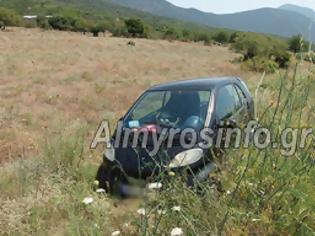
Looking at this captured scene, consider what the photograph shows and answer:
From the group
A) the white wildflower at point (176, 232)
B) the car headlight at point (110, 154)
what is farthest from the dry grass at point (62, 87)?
the white wildflower at point (176, 232)

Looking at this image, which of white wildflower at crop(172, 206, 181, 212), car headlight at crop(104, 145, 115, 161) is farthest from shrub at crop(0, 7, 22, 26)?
white wildflower at crop(172, 206, 181, 212)

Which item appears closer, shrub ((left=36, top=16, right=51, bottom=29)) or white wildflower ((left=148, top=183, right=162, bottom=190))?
white wildflower ((left=148, top=183, right=162, bottom=190))

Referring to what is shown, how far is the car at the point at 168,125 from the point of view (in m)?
4.77

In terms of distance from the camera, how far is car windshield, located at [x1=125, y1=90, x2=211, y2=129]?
5.55 m

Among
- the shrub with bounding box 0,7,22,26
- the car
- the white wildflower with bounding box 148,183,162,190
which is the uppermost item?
the white wildflower with bounding box 148,183,162,190

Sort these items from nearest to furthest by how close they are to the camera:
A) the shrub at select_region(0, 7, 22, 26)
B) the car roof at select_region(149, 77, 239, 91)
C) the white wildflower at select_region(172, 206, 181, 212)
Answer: the white wildflower at select_region(172, 206, 181, 212)
the car roof at select_region(149, 77, 239, 91)
the shrub at select_region(0, 7, 22, 26)

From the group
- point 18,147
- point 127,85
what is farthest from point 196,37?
point 18,147

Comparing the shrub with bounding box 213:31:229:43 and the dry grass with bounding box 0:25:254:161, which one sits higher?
the dry grass with bounding box 0:25:254:161

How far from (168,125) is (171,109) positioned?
585mm

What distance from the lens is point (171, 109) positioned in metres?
5.92

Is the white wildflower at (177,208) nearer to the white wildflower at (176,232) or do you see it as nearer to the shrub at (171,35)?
the white wildflower at (176,232)

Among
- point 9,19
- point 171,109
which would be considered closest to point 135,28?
point 9,19

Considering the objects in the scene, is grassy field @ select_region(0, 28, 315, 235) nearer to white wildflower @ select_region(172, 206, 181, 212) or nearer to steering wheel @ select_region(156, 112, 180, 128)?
white wildflower @ select_region(172, 206, 181, 212)

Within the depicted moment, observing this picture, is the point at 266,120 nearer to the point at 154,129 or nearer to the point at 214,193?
the point at 214,193
